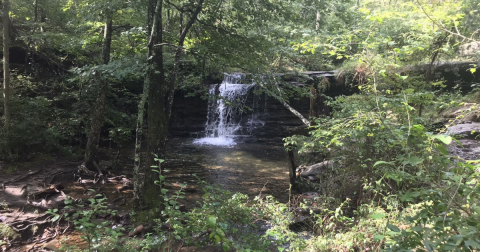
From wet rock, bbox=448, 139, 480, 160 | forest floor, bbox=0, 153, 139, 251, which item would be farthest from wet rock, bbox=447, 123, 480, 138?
forest floor, bbox=0, 153, 139, 251

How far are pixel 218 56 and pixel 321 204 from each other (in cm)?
382

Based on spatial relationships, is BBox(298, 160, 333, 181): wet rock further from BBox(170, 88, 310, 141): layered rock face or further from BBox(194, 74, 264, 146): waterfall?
BBox(194, 74, 264, 146): waterfall

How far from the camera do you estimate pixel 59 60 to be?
42.2 ft

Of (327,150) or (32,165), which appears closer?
(327,150)

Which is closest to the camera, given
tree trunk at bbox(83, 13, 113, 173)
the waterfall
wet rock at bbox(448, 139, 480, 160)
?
wet rock at bbox(448, 139, 480, 160)

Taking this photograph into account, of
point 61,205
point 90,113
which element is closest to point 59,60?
point 90,113

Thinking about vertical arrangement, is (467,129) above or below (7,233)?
above

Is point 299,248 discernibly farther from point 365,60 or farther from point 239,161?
point 239,161

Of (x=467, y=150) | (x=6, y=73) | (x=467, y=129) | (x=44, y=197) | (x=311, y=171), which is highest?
(x=6, y=73)

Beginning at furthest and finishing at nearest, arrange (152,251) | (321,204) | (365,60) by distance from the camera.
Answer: (321,204) < (152,251) < (365,60)

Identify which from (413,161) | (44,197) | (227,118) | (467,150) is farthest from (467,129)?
(227,118)

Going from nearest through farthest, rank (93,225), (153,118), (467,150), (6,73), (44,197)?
(93,225)
(153,118)
(44,197)
(467,150)
(6,73)

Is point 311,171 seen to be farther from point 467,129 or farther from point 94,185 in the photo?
point 94,185

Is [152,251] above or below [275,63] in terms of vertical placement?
below
